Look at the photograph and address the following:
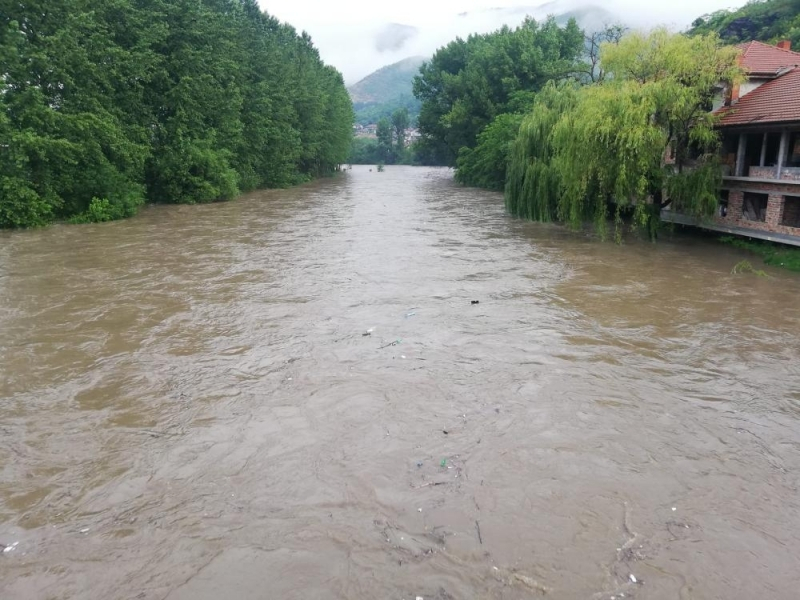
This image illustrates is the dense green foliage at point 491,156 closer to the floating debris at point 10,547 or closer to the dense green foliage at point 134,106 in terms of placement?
the dense green foliage at point 134,106

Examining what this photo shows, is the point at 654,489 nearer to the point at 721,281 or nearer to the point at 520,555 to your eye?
the point at 520,555

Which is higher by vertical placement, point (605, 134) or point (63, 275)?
Answer: point (605, 134)

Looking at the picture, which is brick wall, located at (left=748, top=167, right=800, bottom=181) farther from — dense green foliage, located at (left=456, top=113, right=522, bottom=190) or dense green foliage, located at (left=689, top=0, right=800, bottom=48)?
dense green foliage, located at (left=689, top=0, right=800, bottom=48)

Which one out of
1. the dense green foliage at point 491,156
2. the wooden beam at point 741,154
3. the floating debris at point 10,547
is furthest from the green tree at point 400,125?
the floating debris at point 10,547

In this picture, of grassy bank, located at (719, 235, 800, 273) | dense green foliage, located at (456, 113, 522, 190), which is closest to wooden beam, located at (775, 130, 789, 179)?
grassy bank, located at (719, 235, 800, 273)

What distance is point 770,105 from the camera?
1825cm

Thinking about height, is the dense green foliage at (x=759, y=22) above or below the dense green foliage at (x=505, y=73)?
above

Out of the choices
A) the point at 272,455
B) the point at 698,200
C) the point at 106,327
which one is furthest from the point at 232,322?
the point at 698,200

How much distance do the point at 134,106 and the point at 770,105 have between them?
25.4 m

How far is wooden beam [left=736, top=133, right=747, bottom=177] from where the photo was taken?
1934 centimetres

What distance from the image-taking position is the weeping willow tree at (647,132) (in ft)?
58.5

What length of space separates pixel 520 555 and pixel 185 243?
17.6 metres

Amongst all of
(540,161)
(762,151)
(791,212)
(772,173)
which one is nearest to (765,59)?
(762,151)

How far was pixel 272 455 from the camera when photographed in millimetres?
6922
